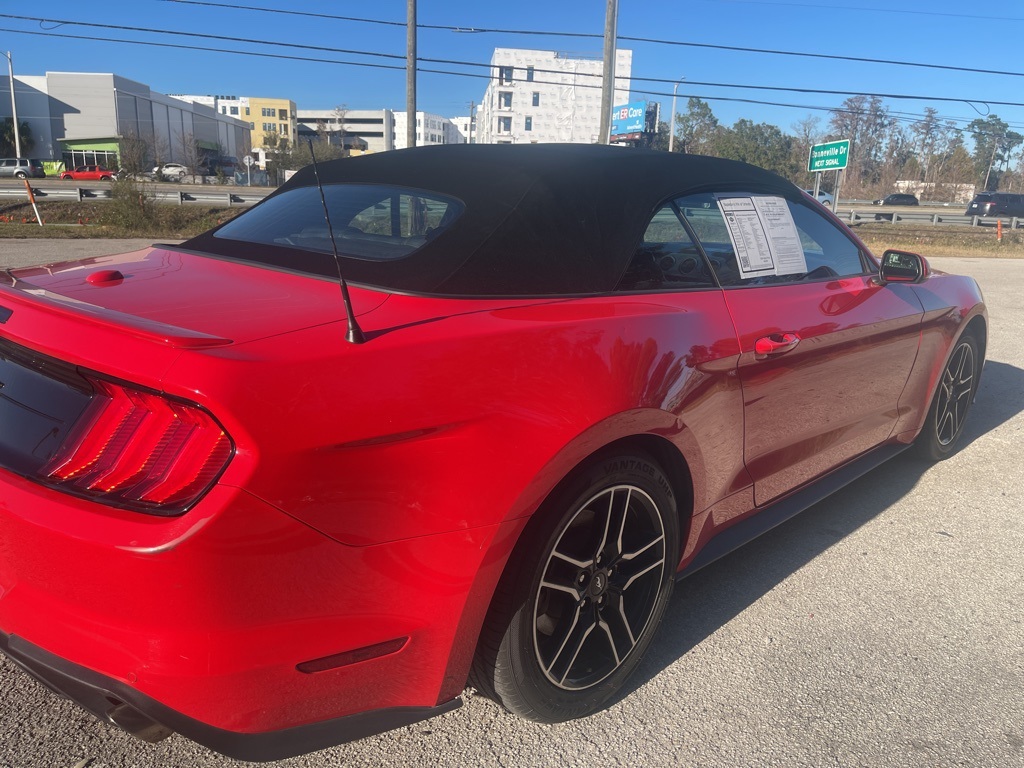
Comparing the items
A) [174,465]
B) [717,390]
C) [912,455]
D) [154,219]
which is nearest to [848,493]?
[912,455]

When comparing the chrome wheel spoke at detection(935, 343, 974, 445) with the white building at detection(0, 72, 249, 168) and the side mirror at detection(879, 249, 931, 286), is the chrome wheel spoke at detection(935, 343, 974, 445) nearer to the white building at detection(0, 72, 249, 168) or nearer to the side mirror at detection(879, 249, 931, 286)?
Result: the side mirror at detection(879, 249, 931, 286)

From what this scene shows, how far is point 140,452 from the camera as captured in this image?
153 cm

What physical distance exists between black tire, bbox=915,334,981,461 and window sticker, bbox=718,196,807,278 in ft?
5.19

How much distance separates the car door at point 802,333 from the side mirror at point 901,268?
0.22 ft

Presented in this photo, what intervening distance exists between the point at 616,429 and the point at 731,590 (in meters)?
1.34

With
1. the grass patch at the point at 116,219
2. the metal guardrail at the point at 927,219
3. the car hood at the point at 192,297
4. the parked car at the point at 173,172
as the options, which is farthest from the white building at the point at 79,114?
the car hood at the point at 192,297

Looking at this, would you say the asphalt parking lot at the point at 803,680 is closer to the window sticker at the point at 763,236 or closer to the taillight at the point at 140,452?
the taillight at the point at 140,452

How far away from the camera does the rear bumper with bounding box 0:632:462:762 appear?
1.54 metres

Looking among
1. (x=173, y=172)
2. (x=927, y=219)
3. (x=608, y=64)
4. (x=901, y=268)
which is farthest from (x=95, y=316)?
(x=173, y=172)

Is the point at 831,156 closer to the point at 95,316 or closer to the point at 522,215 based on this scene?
the point at 522,215

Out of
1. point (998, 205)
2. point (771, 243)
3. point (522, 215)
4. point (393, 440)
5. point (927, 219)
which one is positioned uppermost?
point (522, 215)

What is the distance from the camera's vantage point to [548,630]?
7.02 ft

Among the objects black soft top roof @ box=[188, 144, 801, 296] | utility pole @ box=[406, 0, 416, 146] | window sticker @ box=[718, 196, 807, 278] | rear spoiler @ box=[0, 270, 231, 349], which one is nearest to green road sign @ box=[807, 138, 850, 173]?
utility pole @ box=[406, 0, 416, 146]

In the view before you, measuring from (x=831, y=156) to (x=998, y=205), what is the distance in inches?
903
